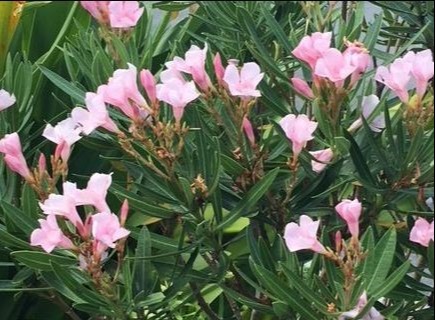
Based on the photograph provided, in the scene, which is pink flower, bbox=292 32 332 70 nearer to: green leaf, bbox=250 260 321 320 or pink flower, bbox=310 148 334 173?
pink flower, bbox=310 148 334 173

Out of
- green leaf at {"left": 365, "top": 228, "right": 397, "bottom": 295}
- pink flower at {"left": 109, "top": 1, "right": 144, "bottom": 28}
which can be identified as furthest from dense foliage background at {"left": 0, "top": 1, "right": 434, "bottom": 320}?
pink flower at {"left": 109, "top": 1, "right": 144, "bottom": 28}

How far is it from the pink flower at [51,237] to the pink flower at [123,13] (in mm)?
224

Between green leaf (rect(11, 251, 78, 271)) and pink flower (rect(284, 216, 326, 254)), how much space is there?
28 cm

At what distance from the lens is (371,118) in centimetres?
96

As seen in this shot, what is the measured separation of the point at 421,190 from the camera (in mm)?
889

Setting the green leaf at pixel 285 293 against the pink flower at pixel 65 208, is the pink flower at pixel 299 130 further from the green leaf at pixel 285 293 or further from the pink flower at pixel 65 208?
the pink flower at pixel 65 208

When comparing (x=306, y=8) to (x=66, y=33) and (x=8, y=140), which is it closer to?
(x=8, y=140)

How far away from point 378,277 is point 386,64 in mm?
303

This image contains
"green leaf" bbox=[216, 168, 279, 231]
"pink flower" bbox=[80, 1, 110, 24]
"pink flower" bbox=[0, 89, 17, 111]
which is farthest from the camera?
"pink flower" bbox=[0, 89, 17, 111]

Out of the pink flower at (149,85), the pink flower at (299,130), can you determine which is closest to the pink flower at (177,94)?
the pink flower at (149,85)

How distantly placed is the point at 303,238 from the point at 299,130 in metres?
0.13

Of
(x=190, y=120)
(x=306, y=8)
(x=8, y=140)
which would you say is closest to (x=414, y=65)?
(x=306, y=8)

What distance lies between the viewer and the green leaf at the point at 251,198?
93cm

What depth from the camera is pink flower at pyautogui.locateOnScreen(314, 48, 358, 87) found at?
2.86ft
